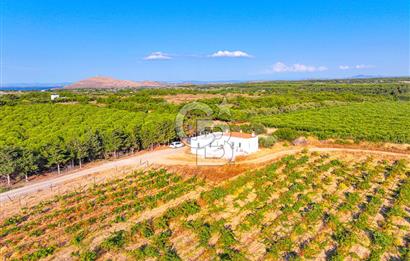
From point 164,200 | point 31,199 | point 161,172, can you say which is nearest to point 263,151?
point 161,172

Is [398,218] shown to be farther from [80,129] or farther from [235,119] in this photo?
[235,119]

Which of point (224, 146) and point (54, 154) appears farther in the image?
point (224, 146)

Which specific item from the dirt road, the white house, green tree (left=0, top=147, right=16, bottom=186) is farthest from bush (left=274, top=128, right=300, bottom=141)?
green tree (left=0, top=147, right=16, bottom=186)

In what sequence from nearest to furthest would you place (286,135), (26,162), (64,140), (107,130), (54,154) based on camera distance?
(26,162) → (54,154) → (64,140) → (107,130) → (286,135)

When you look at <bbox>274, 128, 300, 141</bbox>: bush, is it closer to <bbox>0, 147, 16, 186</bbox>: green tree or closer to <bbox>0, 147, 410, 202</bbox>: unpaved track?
<bbox>0, 147, 410, 202</bbox>: unpaved track

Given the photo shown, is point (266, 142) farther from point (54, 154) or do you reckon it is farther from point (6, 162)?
point (6, 162)

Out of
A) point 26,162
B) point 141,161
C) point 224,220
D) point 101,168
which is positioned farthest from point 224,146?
point 26,162

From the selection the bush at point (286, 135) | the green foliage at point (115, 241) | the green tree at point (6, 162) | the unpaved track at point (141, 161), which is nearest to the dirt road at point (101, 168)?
the unpaved track at point (141, 161)
